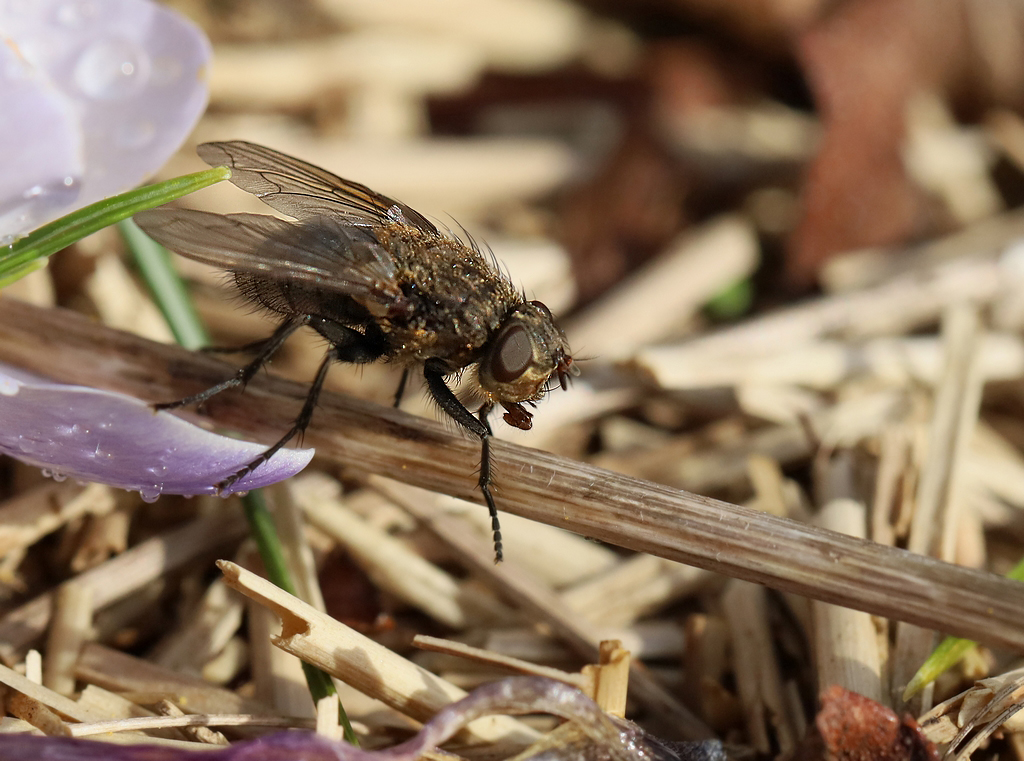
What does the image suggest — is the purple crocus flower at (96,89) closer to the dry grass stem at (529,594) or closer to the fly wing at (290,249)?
the fly wing at (290,249)

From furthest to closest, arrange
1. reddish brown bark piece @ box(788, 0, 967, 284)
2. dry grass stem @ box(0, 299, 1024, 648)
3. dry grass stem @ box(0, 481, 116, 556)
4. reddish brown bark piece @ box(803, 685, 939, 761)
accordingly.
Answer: reddish brown bark piece @ box(788, 0, 967, 284), dry grass stem @ box(0, 481, 116, 556), dry grass stem @ box(0, 299, 1024, 648), reddish brown bark piece @ box(803, 685, 939, 761)

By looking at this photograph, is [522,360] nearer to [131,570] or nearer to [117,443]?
[117,443]

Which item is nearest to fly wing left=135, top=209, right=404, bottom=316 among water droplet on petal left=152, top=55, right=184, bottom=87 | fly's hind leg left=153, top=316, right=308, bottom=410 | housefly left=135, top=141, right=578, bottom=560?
housefly left=135, top=141, right=578, bottom=560

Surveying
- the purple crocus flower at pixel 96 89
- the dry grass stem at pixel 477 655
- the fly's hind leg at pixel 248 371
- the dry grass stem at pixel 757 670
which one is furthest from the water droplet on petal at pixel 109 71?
the dry grass stem at pixel 757 670

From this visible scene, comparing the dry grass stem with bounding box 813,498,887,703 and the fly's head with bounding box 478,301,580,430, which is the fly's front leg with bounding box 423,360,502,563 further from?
the dry grass stem with bounding box 813,498,887,703

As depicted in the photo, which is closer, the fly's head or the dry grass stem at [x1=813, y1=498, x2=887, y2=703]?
the dry grass stem at [x1=813, y1=498, x2=887, y2=703]

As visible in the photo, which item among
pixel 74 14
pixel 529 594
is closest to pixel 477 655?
pixel 529 594

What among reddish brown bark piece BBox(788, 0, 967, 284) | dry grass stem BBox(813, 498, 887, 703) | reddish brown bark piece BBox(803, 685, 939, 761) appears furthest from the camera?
reddish brown bark piece BBox(788, 0, 967, 284)

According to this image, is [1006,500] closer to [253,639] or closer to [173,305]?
[253,639]
